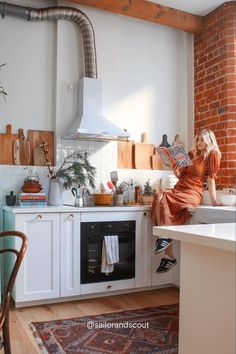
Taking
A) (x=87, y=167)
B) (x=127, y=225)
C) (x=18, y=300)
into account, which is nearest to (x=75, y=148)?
(x=87, y=167)

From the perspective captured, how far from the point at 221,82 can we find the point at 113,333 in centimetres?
263

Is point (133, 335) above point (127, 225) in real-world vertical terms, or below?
below

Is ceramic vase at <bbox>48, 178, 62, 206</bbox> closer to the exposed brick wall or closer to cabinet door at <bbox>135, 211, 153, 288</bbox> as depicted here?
cabinet door at <bbox>135, 211, 153, 288</bbox>

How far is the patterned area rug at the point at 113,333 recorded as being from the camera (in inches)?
88.1

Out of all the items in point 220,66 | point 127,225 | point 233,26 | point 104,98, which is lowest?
point 127,225

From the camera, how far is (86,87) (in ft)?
11.6

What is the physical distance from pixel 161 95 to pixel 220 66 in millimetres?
738

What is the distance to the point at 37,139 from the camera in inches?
138

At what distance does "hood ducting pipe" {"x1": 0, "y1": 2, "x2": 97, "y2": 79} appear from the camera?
3324mm

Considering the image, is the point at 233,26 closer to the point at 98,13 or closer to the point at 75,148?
the point at 98,13

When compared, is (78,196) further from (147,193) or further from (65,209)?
(147,193)

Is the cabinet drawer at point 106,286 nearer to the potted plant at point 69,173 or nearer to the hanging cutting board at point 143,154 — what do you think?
the potted plant at point 69,173

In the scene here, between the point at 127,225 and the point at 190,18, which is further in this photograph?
the point at 190,18

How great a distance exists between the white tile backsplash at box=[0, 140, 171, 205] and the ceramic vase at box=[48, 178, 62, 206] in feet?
0.70
